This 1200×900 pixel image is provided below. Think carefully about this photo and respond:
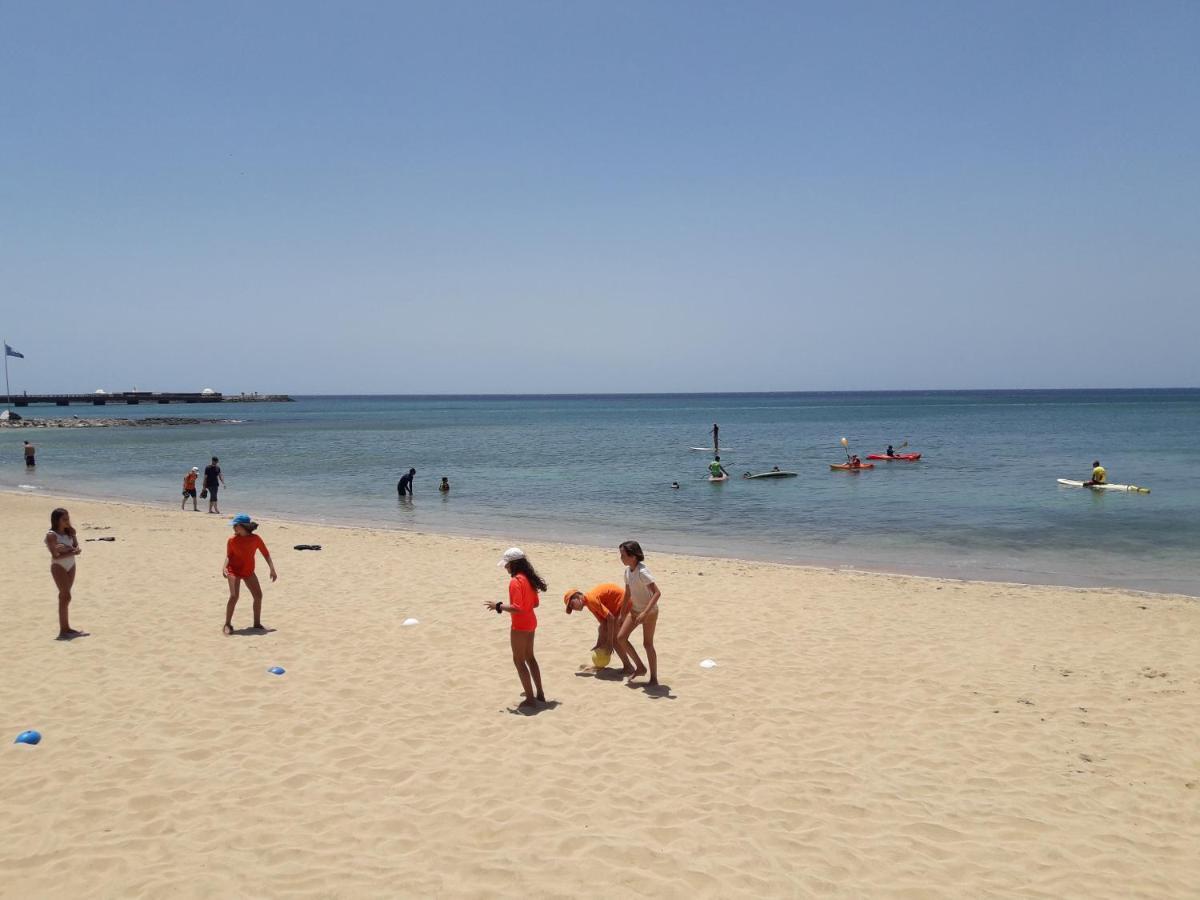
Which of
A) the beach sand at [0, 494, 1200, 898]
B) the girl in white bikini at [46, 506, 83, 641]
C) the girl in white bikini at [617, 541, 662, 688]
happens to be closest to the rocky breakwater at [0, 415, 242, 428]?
the beach sand at [0, 494, 1200, 898]

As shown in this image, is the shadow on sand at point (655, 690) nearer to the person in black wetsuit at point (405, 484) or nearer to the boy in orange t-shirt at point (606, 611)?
the boy in orange t-shirt at point (606, 611)

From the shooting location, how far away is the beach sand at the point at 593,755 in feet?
15.7

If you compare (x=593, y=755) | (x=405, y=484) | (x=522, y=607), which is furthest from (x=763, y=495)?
(x=593, y=755)

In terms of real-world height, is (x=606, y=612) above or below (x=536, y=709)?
above

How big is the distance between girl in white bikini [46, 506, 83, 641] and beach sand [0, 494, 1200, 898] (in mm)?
235

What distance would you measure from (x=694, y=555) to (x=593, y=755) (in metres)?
11.5

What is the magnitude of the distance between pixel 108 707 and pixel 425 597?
5.10 meters

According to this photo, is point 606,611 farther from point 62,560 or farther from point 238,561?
point 62,560

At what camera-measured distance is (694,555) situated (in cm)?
1767

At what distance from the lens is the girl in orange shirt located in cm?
708

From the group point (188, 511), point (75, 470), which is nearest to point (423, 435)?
point (75, 470)

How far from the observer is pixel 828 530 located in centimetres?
2111

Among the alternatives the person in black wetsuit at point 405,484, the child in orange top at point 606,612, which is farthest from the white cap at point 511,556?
the person in black wetsuit at point 405,484

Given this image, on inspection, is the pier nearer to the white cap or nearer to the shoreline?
the shoreline
